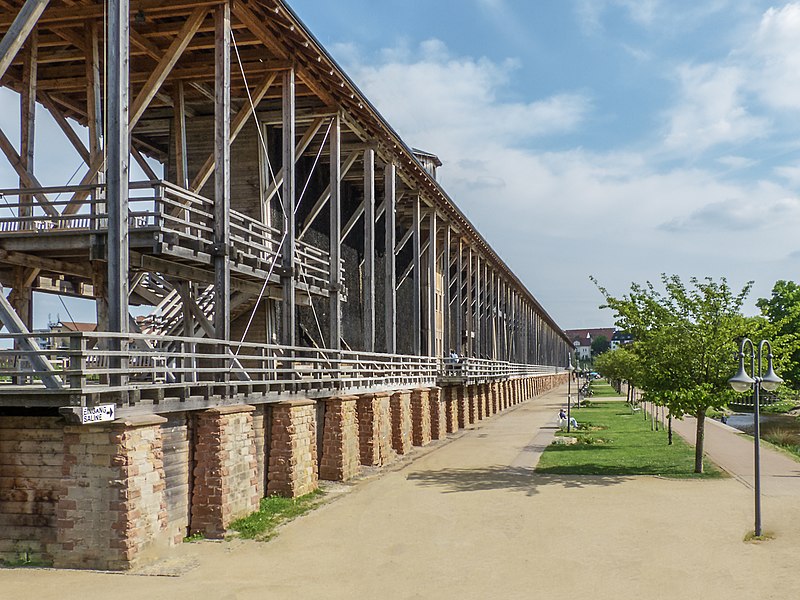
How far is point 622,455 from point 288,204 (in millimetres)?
11413

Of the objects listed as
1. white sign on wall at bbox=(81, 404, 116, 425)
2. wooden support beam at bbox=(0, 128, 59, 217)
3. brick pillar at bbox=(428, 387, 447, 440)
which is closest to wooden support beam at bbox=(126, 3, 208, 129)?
wooden support beam at bbox=(0, 128, 59, 217)

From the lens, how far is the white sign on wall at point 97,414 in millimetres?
9789

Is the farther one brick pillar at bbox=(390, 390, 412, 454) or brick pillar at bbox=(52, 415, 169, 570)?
brick pillar at bbox=(390, 390, 412, 454)

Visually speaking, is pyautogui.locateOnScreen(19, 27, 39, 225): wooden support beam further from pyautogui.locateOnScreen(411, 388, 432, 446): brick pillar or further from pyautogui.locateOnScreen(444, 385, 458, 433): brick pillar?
pyautogui.locateOnScreen(444, 385, 458, 433): brick pillar

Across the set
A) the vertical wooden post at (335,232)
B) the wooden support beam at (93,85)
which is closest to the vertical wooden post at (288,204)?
the vertical wooden post at (335,232)

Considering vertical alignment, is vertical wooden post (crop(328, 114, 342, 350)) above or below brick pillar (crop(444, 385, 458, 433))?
above

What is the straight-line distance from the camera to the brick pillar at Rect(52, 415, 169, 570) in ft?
33.0

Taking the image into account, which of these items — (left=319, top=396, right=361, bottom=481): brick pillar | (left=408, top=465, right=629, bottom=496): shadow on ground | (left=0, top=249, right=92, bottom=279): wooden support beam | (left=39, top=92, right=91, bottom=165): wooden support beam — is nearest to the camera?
(left=0, top=249, right=92, bottom=279): wooden support beam

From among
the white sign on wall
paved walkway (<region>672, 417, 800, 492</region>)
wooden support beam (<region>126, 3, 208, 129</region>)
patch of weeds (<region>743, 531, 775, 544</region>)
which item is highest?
wooden support beam (<region>126, 3, 208, 129</region>)

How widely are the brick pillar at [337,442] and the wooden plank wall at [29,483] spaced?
329 inches

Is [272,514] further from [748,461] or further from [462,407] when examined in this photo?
[462,407]

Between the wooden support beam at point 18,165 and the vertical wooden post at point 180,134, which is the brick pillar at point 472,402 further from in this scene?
the wooden support beam at point 18,165

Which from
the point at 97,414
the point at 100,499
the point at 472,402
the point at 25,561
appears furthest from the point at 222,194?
the point at 472,402

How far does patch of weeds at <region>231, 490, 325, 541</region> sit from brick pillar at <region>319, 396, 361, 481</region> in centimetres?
150
